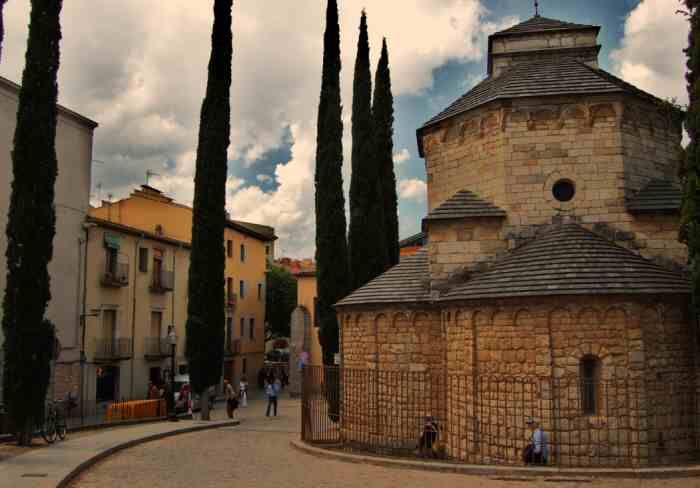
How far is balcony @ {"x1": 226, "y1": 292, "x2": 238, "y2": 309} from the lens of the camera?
3485 centimetres

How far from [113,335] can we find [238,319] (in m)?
12.4

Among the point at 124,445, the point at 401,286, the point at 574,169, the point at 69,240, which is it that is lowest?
the point at 124,445

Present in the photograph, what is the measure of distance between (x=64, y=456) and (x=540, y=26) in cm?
1682

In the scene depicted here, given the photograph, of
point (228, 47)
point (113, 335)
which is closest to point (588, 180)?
point (228, 47)

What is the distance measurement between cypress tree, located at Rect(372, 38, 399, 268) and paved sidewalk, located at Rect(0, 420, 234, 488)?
1250cm

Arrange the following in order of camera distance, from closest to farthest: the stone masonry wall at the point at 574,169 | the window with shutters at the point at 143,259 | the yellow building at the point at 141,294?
the stone masonry wall at the point at 574,169
the yellow building at the point at 141,294
the window with shutters at the point at 143,259

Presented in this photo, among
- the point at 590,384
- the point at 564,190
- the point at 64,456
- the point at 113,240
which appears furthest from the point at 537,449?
the point at 113,240

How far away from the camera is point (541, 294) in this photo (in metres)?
11.6

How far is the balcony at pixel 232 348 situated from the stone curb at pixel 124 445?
42.0 ft

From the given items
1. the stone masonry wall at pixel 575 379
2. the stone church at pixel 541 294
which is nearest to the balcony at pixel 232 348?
the stone church at pixel 541 294

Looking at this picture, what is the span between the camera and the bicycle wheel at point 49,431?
1451 cm

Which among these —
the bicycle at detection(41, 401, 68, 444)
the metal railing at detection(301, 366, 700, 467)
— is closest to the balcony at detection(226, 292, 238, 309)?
the bicycle at detection(41, 401, 68, 444)

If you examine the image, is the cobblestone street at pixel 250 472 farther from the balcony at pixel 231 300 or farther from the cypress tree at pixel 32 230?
the balcony at pixel 231 300

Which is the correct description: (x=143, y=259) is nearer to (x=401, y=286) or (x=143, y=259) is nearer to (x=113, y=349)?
(x=113, y=349)
